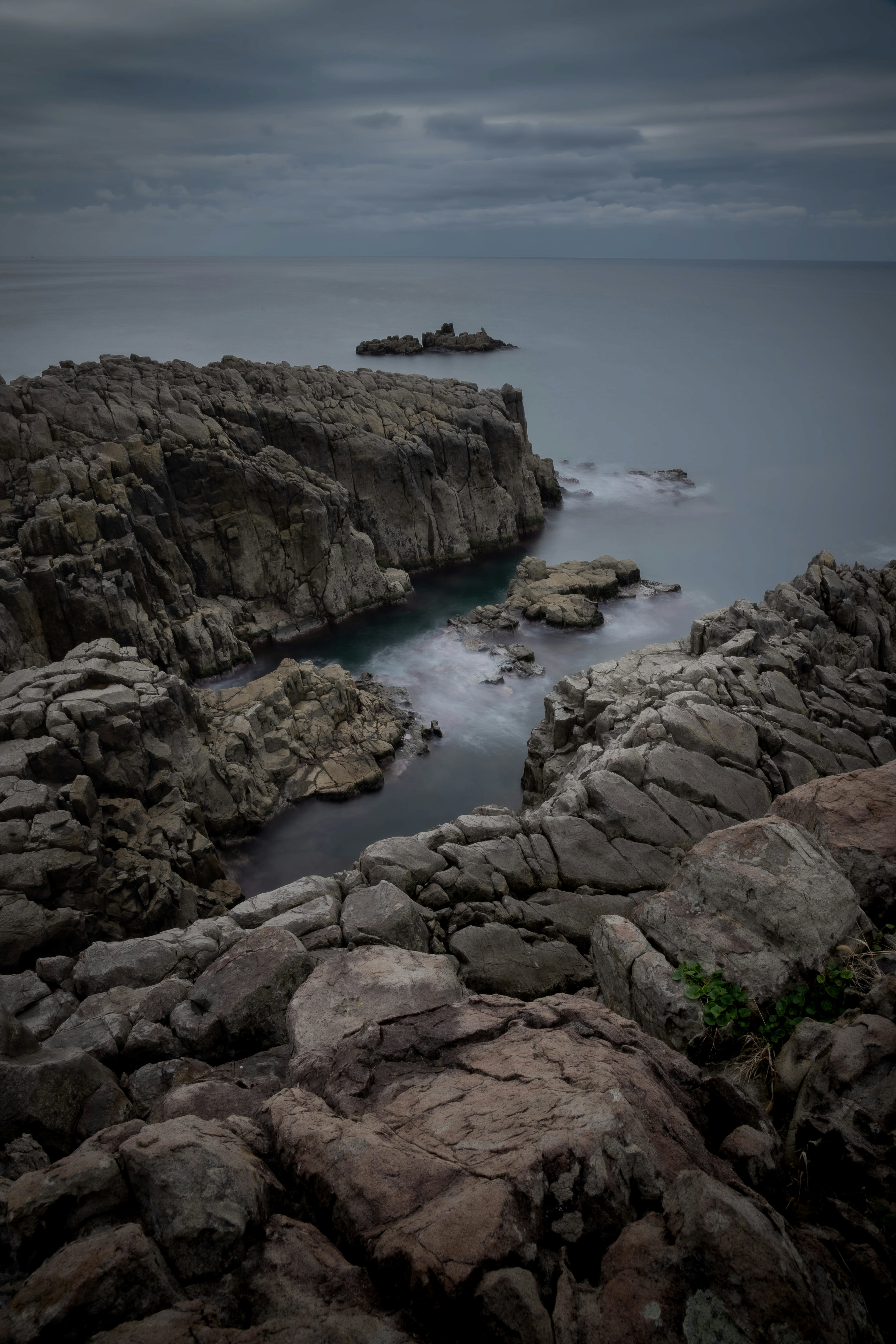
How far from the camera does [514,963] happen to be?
12.2m

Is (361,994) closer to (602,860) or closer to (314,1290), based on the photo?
(314,1290)

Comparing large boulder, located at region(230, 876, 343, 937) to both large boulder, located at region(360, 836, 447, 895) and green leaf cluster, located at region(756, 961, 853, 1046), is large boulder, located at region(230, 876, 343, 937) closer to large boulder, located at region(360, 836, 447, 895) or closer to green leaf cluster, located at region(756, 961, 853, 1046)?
large boulder, located at region(360, 836, 447, 895)

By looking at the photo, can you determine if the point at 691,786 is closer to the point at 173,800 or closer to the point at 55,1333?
the point at 55,1333

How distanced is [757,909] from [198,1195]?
22.2ft

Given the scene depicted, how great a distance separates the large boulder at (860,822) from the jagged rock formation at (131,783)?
49.2 feet

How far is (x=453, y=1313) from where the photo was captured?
16.0ft

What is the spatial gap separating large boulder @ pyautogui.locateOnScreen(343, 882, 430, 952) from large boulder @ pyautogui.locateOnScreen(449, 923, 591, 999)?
0.67 meters

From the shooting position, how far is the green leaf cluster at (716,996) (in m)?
8.42

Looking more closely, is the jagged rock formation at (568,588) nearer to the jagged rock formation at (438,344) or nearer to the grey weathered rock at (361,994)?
the grey weathered rock at (361,994)

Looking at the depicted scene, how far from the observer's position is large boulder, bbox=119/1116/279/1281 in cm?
552

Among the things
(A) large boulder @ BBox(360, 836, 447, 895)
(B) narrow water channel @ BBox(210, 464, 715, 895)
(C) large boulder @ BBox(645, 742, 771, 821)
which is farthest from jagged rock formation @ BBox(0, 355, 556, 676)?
(C) large boulder @ BBox(645, 742, 771, 821)

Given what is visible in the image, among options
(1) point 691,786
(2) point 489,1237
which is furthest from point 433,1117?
(1) point 691,786

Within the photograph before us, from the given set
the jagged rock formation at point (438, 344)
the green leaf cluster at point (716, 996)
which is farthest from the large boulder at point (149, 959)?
the jagged rock formation at point (438, 344)

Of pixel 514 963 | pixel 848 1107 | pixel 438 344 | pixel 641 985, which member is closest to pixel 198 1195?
pixel 848 1107
